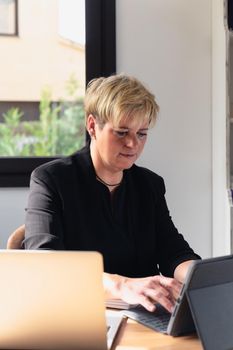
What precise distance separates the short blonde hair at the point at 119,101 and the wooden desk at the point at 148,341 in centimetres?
71

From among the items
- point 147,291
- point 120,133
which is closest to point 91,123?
point 120,133

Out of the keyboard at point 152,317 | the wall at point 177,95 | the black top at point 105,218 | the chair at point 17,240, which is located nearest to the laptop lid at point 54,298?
the keyboard at point 152,317

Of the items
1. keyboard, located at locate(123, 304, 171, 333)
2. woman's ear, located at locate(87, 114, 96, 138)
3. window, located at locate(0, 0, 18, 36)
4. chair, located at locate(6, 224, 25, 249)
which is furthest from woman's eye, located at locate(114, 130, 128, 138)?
window, located at locate(0, 0, 18, 36)

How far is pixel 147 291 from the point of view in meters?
1.29

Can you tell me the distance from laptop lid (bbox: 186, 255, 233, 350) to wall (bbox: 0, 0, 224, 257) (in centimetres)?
167

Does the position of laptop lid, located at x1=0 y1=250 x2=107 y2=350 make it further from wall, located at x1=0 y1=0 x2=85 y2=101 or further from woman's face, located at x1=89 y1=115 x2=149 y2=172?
wall, located at x1=0 y1=0 x2=85 y2=101

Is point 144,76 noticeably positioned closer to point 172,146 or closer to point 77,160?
point 172,146

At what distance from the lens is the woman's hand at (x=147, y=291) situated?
1271 millimetres

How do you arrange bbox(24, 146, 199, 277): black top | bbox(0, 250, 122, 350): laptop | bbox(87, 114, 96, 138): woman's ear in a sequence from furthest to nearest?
bbox(87, 114, 96, 138): woman's ear → bbox(24, 146, 199, 277): black top → bbox(0, 250, 122, 350): laptop

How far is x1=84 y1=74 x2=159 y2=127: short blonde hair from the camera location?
5.59 ft

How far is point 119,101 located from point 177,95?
45.4 inches

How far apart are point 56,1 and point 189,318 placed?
2.09 metres

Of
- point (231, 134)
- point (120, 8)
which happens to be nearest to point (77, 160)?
point (231, 134)

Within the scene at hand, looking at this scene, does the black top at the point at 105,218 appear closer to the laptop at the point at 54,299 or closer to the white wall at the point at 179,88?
the laptop at the point at 54,299
